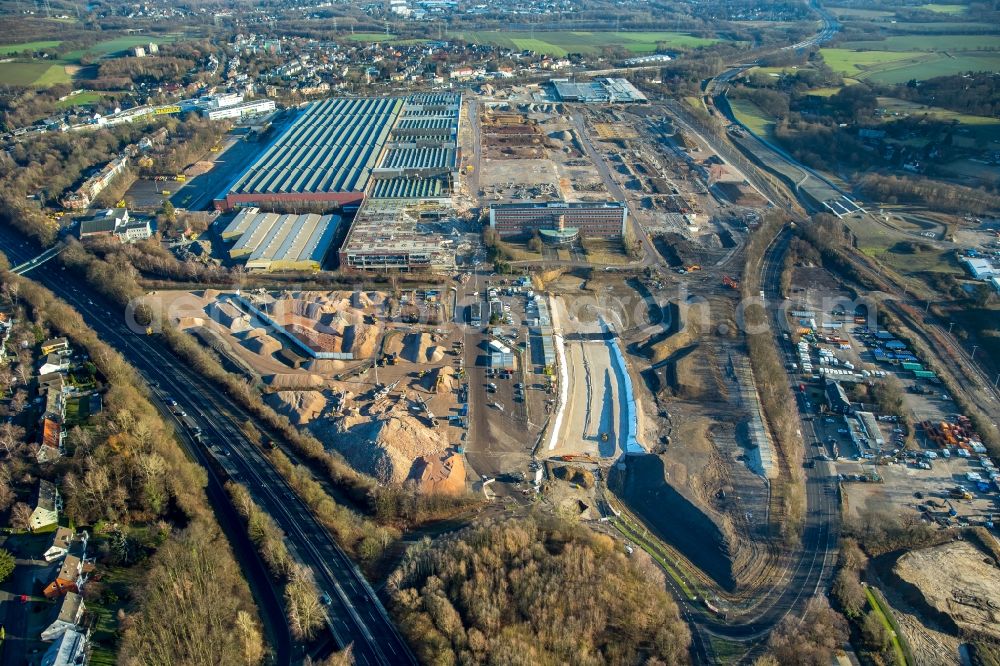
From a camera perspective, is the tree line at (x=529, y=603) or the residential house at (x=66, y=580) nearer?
the tree line at (x=529, y=603)

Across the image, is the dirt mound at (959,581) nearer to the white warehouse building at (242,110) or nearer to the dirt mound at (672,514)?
the dirt mound at (672,514)

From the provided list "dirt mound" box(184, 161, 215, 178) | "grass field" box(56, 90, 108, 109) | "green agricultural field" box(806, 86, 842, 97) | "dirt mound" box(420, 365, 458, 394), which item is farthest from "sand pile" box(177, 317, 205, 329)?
"green agricultural field" box(806, 86, 842, 97)

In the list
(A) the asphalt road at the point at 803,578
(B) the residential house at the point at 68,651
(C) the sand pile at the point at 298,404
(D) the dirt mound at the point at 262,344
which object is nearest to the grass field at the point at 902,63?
(A) the asphalt road at the point at 803,578

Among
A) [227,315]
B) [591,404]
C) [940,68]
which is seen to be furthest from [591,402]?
[940,68]

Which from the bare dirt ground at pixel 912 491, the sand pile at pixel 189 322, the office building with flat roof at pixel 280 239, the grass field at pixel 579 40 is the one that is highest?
the grass field at pixel 579 40

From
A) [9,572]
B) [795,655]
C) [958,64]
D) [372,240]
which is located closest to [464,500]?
[795,655]

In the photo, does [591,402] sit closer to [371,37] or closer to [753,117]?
[753,117]
